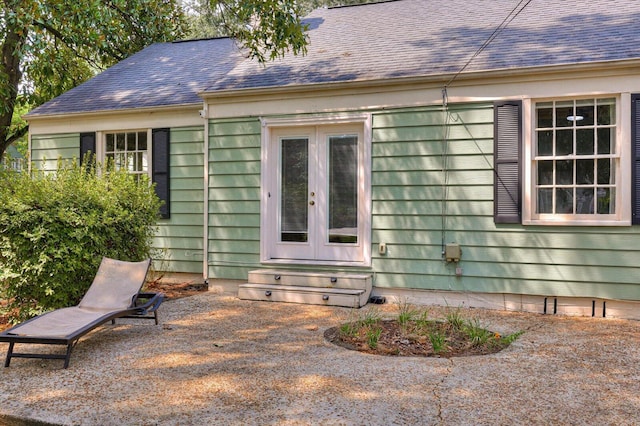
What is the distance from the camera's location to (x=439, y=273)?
21.3ft

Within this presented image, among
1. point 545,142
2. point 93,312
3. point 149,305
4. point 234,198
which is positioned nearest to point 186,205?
point 234,198

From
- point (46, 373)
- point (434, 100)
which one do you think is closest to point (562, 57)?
point (434, 100)

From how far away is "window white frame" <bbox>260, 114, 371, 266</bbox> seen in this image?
22.4ft

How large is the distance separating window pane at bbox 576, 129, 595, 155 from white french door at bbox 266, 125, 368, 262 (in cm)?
258

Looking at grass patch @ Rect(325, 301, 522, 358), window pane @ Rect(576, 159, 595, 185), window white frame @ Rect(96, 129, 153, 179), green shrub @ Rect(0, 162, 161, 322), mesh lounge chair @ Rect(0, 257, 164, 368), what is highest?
window white frame @ Rect(96, 129, 153, 179)

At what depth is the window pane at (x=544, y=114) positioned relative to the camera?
611 centimetres

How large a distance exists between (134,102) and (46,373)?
19.1ft

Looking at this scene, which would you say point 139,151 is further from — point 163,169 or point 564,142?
point 564,142

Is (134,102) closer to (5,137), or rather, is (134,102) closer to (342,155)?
(342,155)

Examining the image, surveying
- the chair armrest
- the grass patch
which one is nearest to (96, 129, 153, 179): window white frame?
the chair armrest

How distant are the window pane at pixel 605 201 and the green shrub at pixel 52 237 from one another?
5.49m

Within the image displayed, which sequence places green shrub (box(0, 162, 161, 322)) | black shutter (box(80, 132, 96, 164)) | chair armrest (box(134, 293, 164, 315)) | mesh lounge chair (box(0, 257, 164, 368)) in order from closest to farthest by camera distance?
mesh lounge chair (box(0, 257, 164, 368))
chair armrest (box(134, 293, 164, 315))
green shrub (box(0, 162, 161, 322))
black shutter (box(80, 132, 96, 164))

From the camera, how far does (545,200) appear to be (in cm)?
613

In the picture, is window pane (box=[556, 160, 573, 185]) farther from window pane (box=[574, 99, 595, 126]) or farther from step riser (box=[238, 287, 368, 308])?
step riser (box=[238, 287, 368, 308])
